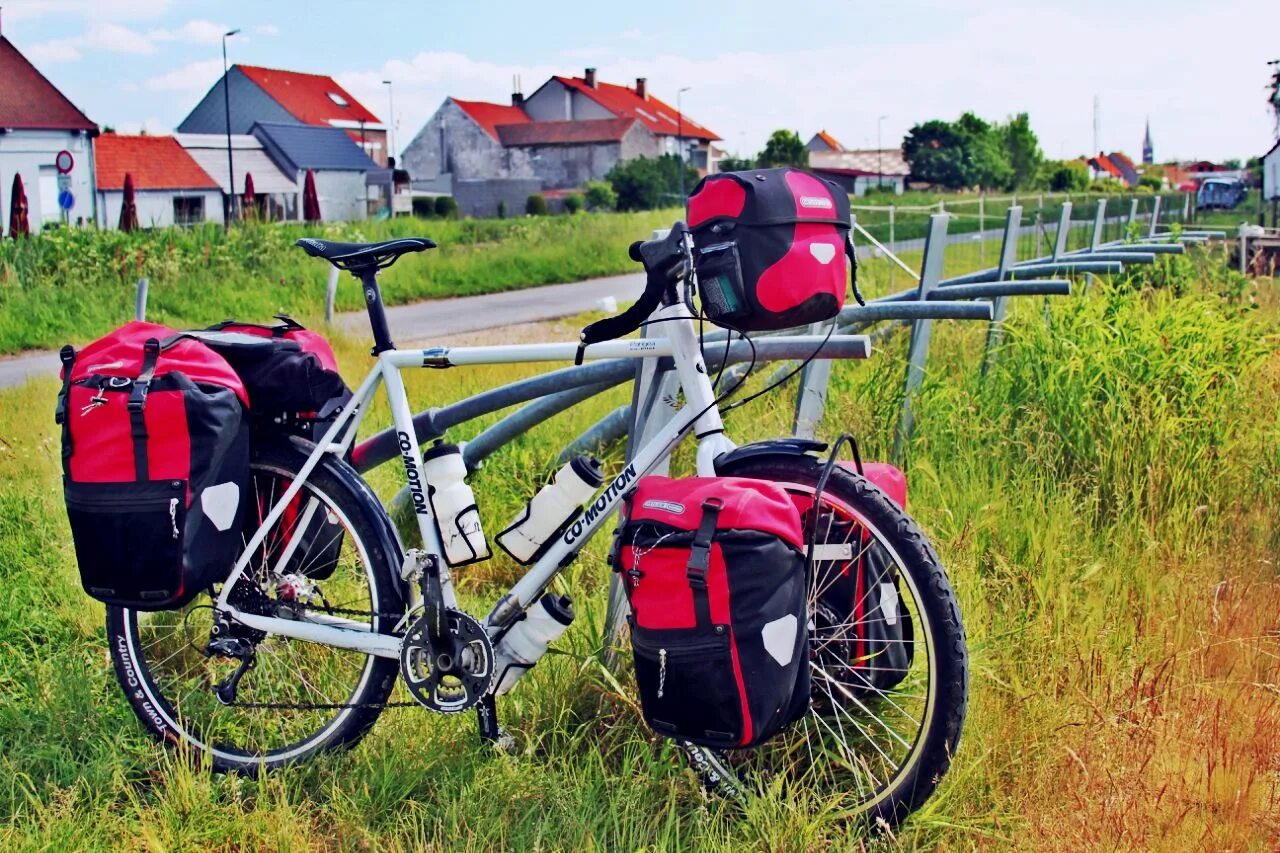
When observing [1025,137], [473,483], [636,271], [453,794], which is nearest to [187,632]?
[453,794]

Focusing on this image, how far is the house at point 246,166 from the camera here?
59938mm

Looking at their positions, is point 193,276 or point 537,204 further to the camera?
point 537,204

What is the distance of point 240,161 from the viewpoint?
6194 cm

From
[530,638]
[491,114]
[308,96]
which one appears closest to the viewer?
[530,638]

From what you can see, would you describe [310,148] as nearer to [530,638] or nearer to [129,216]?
[129,216]

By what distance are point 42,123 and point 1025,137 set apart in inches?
3157

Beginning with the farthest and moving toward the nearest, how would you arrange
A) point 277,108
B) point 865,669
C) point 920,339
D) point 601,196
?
point 277,108
point 601,196
point 920,339
point 865,669

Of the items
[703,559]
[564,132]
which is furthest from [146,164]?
[703,559]

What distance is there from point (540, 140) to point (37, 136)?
47219 mm

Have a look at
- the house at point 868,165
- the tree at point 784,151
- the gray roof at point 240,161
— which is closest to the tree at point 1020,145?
the house at point 868,165

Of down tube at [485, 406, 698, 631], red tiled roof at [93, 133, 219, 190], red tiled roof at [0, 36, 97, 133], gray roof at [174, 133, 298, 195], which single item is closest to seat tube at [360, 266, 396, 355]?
down tube at [485, 406, 698, 631]

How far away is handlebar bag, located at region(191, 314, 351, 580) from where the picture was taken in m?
3.33

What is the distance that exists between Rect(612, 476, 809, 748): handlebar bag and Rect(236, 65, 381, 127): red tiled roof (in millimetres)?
76925

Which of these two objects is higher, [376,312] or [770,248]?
[770,248]
